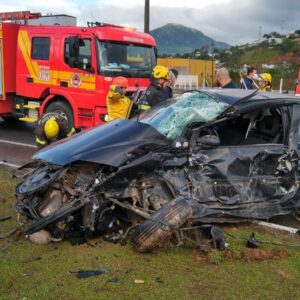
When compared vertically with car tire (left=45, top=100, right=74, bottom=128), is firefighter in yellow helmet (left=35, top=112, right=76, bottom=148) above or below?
above

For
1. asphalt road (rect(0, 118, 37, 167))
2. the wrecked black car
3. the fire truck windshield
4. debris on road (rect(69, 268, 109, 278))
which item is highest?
the fire truck windshield

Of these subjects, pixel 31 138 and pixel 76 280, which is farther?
pixel 31 138

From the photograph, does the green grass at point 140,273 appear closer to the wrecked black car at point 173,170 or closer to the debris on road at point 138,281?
the debris on road at point 138,281

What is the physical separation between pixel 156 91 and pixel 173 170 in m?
2.23

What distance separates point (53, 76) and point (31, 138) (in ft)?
6.12

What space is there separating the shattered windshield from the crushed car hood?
0.51 feet

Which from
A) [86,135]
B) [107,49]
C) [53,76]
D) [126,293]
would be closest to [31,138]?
[53,76]

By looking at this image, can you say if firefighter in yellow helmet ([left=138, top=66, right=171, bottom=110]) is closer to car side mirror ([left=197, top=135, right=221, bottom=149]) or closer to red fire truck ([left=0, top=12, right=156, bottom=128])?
car side mirror ([left=197, top=135, right=221, bottom=149])

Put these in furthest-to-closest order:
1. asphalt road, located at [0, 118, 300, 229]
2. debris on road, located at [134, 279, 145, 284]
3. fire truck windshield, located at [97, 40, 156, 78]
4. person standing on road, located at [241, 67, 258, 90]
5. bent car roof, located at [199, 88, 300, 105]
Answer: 1. fire truck windshield, located at [97, 40, 156, 78]
2. person standing on road, located at [241, 67, 258, 90]
3. asphalt road, located at [0, 118, 300, 229]
4. bent car roof, located at [199, 88, 300, 105]
5. debris on road, located at [134, 279, 145, 284]

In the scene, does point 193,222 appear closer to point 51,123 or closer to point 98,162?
point 98,162

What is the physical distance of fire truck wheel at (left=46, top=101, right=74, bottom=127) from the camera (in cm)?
1017

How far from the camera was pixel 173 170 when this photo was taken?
4.57 meters

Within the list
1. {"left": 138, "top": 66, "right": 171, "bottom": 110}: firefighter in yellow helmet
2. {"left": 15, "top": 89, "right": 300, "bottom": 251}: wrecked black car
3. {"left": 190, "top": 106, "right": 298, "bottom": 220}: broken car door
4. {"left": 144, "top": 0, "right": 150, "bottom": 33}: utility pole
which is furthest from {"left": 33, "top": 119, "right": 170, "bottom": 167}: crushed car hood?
{"left": 144, "top": 0, "right": 150, "bottom": 33}: utility pole

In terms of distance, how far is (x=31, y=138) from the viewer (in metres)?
11.3
